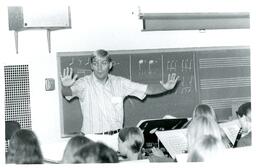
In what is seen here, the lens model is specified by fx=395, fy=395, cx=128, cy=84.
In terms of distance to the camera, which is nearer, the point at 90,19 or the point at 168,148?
the point at 168,148

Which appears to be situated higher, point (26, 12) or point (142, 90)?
point (26, 12)

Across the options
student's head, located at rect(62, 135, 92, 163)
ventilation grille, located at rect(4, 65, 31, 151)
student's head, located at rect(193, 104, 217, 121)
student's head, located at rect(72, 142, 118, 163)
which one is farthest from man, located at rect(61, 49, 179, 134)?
student's head, located at rect(72, 142, 118, 163)

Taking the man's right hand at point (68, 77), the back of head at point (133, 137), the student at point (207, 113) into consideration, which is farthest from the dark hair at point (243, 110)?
the man's right hand at point (68, 77)

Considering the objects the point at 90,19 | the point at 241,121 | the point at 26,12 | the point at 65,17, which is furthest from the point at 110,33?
the point at 241,121

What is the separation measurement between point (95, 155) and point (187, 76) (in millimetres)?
1397

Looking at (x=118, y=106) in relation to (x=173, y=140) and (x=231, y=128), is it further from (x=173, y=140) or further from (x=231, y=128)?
(x=231, y=128)

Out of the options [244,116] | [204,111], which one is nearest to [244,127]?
[244,116]

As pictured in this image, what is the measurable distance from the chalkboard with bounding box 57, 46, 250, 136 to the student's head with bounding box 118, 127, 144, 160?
0.93 feet

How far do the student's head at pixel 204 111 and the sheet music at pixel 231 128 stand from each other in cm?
10

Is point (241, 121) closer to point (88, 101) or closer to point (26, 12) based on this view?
point (88, 101)

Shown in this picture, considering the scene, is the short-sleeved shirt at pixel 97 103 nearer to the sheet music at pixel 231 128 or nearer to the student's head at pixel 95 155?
the sheet music at pixel 231 128

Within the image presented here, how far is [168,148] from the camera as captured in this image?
2.23 meters

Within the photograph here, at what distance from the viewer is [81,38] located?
2459 mm

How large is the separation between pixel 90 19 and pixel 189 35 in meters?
0.71
